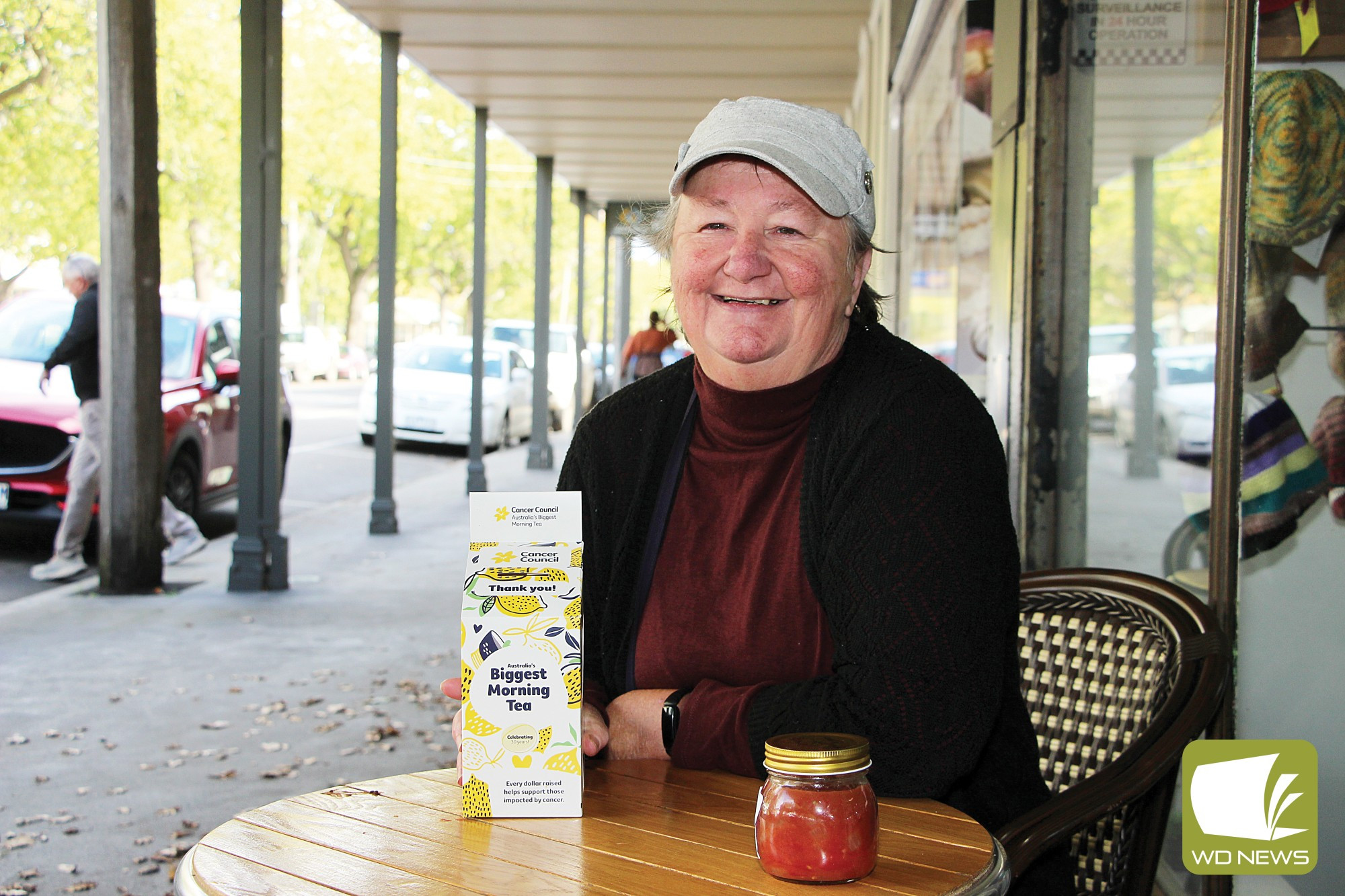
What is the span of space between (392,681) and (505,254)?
39.9m

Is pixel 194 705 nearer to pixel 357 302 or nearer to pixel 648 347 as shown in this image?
pixel 648 347

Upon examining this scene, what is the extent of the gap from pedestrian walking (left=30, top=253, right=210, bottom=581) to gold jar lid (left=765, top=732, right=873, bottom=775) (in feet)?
22.4

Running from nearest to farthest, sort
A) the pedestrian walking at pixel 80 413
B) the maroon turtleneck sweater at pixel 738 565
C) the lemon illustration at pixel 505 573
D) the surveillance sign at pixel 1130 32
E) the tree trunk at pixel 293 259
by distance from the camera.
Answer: the lemon illustration at pixel 505 573 < the maroon turtleneck sweater at pixel 738 565 < the surveillance sign at pixel 1130 32 < the pedestrian walking at pixel 80 413 < the tree trunk at pixel 293 259

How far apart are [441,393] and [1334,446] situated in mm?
15683

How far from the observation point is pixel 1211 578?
7.38 feet

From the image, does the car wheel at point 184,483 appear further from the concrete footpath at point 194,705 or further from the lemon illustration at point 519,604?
the lemon illustration at point 519,604

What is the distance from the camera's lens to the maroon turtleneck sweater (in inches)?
72.0

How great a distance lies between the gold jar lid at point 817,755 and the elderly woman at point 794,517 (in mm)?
338

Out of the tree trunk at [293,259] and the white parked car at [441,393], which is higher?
the tree trunk at [293,259]

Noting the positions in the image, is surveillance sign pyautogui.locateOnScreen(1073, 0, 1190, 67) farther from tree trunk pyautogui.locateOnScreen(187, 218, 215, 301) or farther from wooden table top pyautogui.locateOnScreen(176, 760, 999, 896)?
tree trunk pyautogui.locateOnScreen(187, 218, 215, 301)

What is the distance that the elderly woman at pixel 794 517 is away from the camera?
162 cm

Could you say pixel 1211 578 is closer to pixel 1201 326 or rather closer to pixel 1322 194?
pixel 1201 326

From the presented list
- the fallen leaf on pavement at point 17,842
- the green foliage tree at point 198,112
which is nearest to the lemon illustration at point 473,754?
the fallen leaf on pavement at point 17,842

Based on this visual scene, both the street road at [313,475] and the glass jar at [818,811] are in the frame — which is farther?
the street road at [313,475]
